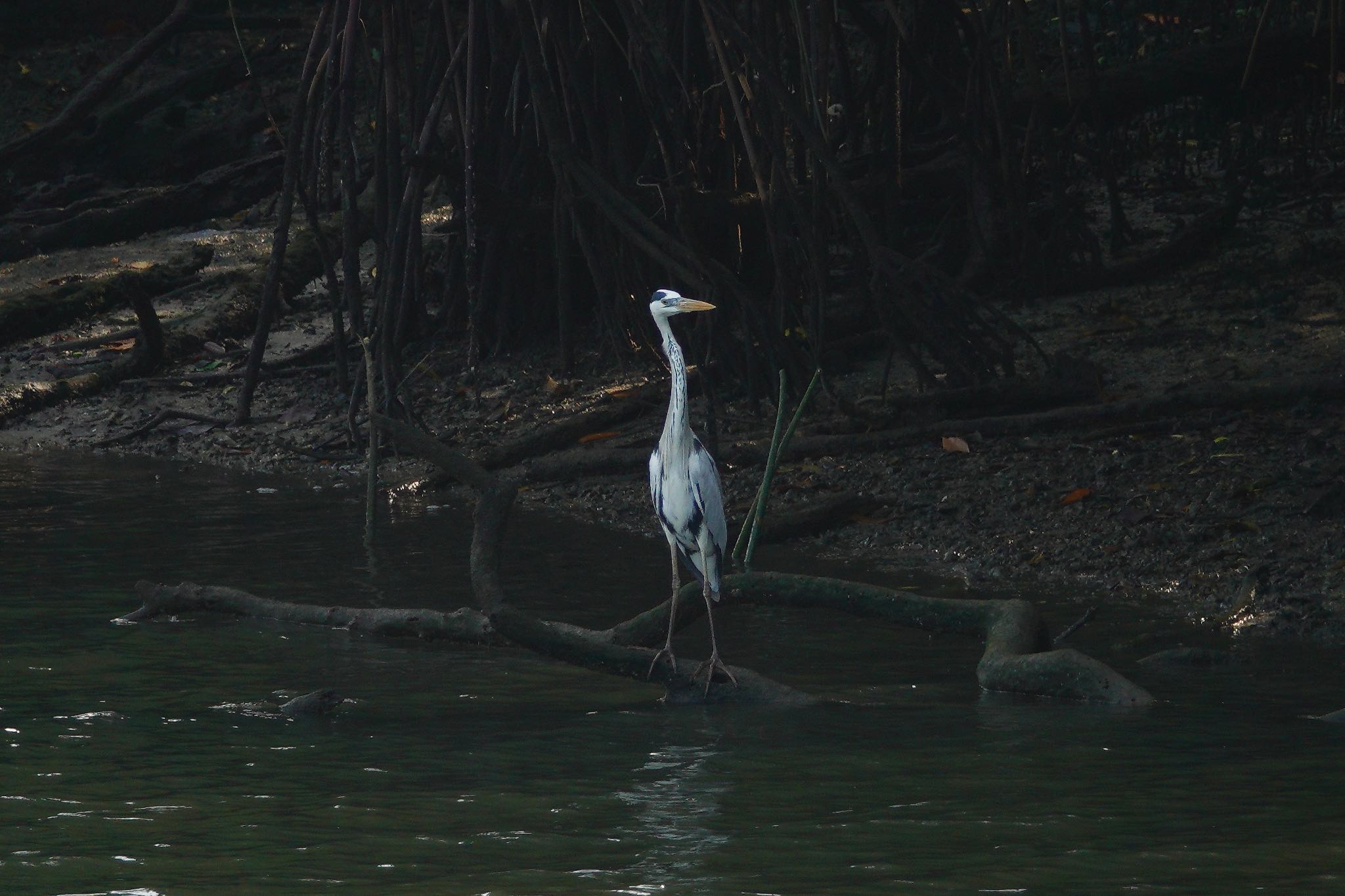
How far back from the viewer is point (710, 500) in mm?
5691

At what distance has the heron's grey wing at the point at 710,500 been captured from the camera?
566 cm

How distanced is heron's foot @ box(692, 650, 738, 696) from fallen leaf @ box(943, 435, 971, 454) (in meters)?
3.55

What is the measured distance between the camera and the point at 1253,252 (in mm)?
10812

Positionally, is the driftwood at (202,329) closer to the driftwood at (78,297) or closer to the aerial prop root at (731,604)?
the driftwood at (78,297)

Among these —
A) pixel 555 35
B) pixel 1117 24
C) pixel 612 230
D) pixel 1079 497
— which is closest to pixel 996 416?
pixel 1079 497

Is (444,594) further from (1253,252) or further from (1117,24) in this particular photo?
(1117,24)

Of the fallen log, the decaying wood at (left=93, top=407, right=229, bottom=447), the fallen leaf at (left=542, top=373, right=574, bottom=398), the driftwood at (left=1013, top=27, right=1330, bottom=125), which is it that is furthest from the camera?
the decaying wood at (left=93, top=407, right=229, bottom=447)

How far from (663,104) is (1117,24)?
5.19m

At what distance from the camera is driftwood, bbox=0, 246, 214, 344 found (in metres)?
13.6

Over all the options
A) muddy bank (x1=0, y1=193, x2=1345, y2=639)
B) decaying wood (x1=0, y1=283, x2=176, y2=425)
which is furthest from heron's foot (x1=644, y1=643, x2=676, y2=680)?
decaying wood (x1=0, y1=283, x2=176, y2=425)

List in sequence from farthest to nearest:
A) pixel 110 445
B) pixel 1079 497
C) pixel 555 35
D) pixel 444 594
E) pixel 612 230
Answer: pixel 110 445 < pixel 612 230 < pixel 555 35 < pixel 1079 497 < pixel 444 594

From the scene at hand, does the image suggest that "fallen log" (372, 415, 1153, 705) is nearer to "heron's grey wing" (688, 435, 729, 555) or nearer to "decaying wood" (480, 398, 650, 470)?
"heron's grey wing" (688, 435, 729, 555)

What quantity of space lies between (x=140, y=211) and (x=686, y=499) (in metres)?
11.3

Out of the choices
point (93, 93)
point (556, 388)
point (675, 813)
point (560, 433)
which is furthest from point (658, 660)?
point (93, 93)
